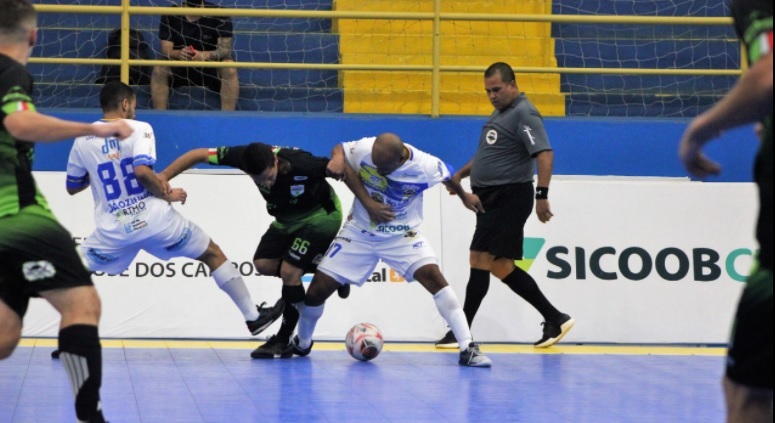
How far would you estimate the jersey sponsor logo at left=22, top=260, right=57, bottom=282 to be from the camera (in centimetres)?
457

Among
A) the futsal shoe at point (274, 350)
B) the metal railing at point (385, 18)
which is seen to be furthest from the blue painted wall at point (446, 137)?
the futsal shoe at point (274, 350)

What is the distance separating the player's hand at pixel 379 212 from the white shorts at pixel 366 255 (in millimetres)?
192

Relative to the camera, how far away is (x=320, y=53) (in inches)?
508

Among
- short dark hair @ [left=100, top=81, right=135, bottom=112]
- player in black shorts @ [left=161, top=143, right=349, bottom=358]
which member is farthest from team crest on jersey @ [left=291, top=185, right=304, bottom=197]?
short dark hair @ [left=100, top=81, right=135, bottom=112]

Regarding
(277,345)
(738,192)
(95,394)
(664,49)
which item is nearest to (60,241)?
(95,394)

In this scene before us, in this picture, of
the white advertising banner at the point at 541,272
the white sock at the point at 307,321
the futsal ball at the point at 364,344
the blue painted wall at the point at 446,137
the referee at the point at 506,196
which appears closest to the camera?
the futsal ball at the point at 364,344

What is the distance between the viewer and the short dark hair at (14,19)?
463cm

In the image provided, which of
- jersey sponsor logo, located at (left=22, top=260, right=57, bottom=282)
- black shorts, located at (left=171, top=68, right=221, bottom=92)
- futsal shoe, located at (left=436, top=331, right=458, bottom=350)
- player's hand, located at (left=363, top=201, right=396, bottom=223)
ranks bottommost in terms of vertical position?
futsal shoe, located at (left=436, top=331, right=458, bottom=350)

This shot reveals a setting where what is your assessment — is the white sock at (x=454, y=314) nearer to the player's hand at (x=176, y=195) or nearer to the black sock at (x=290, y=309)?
the black sock at (x=290, y=309)

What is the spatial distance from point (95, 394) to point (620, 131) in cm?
811

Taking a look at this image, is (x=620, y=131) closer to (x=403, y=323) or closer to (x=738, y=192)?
(x=738, y=192)

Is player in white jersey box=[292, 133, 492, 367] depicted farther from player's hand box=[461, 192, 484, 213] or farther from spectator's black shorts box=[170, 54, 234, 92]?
spectator's black shorts box=[170, 54, 234, 92]

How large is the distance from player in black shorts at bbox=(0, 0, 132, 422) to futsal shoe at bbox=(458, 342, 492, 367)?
421cm

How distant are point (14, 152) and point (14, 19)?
53 cm
